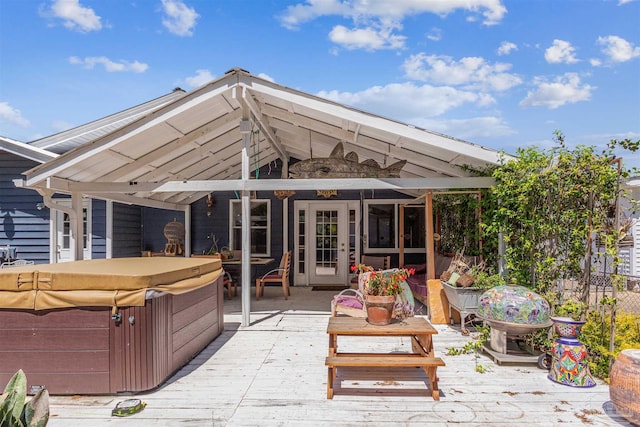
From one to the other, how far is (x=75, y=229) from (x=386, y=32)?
11278mm

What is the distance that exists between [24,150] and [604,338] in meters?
8.94

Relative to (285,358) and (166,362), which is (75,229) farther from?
(285,358)

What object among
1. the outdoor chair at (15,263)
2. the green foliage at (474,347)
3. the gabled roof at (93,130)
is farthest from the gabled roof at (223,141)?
the outdoor chair at (15,263)

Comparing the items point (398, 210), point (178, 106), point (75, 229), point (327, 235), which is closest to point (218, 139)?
point (178, 106)

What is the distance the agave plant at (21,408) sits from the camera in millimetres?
1493

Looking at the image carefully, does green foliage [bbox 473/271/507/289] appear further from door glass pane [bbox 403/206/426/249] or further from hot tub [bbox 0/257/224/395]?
door glass pane [bbox 403/206/426/249]

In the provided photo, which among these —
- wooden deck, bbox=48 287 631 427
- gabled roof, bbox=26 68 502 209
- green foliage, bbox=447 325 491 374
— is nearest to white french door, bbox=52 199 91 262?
gabled roof, bbox=26 68 502 209

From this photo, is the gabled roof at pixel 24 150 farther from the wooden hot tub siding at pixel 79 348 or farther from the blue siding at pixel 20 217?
the wooden hot tub siding at pixel 79 348

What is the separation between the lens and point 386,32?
13.0m

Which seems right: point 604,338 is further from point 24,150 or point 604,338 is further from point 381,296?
point 24,150

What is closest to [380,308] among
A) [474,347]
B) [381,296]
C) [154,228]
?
[381,296]

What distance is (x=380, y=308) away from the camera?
11.2 ft

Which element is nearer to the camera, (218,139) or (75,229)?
(75,229)

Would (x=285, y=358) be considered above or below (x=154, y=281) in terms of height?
below
